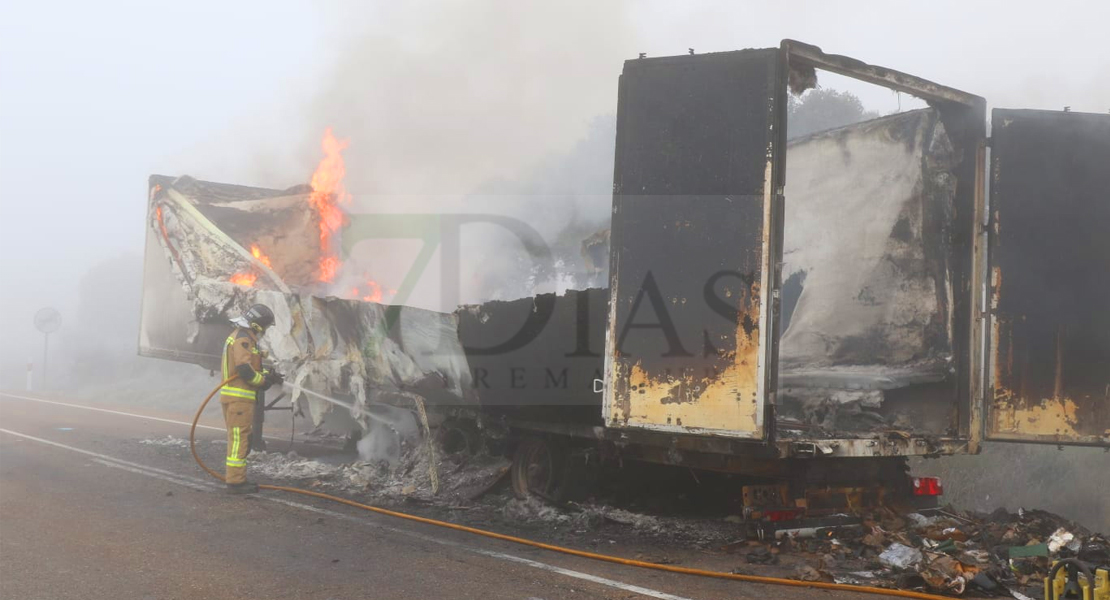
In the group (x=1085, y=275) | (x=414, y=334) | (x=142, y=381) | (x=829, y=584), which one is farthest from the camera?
(x=142, y=381)

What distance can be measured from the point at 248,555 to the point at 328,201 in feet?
21.4

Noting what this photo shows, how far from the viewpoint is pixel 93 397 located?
20625 millimetres

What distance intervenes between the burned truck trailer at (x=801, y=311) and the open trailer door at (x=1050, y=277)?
1 cm

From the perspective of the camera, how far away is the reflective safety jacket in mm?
7270

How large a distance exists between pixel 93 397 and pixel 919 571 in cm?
2092

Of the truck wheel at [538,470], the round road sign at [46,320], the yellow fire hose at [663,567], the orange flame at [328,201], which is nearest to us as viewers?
the yellow fire hose at [663,567]

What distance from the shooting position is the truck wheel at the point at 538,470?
6.45 m

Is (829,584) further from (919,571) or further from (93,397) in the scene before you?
(93,397)

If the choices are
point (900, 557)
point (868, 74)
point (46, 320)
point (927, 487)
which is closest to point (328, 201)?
point (868, 74)

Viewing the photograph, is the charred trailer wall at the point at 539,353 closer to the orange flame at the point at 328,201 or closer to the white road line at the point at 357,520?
the white road line at the point at 357,520

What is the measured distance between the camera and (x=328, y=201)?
10.9 metres

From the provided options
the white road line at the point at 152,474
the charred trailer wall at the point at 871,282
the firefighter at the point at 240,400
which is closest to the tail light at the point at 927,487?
the charred trailer wall at the point at 871,282

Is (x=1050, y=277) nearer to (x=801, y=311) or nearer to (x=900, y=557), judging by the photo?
(x=900, y=557)

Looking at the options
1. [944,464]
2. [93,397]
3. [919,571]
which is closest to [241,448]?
[919,571]
